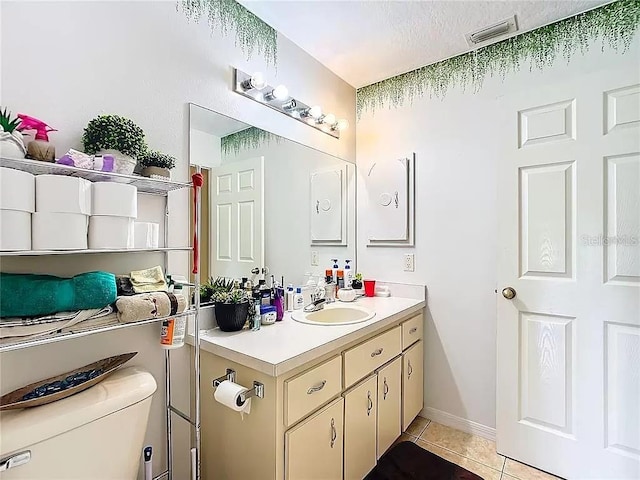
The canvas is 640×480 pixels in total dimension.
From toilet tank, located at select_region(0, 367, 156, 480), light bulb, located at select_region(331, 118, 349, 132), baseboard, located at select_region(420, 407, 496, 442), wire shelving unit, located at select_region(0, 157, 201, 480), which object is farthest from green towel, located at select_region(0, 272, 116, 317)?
baseboard, located at select_region(420, 407, 496, 442)

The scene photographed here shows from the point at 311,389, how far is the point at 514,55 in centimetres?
208

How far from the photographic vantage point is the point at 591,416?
1626mm

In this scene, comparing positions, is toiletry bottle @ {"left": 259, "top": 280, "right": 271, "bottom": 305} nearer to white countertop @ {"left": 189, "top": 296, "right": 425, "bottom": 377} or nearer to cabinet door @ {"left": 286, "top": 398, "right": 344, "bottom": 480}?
white countertop @ {"left": 189, "top": 296, "right": 425, "bottom": 377}

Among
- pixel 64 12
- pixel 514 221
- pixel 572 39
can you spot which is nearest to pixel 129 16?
pixel 64 12

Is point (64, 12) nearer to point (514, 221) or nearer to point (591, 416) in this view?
point (514, 221)

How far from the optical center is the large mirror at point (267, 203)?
1587 mm

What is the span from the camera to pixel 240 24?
5.57ft

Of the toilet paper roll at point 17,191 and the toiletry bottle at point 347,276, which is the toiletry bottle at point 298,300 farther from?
the toilet paper roll at point 17,191

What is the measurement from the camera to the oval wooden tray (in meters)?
0.91

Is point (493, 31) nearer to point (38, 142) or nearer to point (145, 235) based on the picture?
point (145, 235)

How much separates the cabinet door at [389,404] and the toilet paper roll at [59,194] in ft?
4.80

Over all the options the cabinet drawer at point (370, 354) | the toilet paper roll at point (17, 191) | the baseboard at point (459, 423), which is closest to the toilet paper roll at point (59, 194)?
the toilet paper roll at point (17, 191)

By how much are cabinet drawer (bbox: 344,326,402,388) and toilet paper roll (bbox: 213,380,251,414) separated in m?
0.47

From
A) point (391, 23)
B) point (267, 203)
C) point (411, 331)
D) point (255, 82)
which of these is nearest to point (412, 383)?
point (411, 331)
